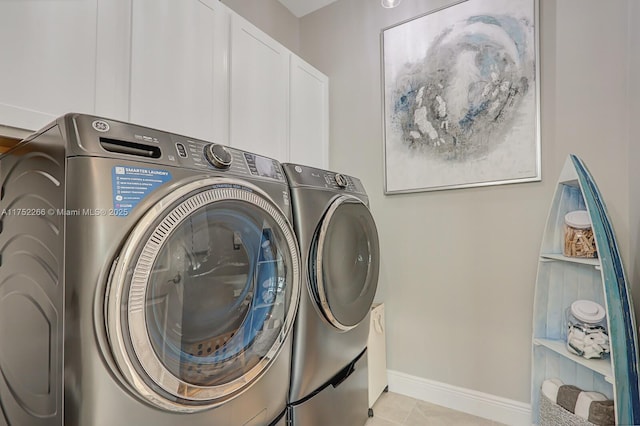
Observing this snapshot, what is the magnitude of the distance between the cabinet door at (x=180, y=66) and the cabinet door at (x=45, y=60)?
0.49 feet

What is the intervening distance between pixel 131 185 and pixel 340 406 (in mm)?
1268

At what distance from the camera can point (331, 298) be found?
1.30 meters

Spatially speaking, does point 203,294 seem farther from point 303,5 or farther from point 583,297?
point 303,5

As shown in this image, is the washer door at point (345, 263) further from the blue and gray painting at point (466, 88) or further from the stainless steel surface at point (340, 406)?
the blue and gray painting at point (466, 88)

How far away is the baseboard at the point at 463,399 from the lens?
171cm

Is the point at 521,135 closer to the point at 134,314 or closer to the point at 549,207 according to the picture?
the point at 549,207

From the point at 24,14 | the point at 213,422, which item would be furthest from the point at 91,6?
the point at 213,422

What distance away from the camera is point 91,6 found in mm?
1076

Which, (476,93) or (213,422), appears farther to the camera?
(476,93)

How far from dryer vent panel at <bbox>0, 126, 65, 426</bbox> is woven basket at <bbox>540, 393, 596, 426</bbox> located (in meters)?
1.76

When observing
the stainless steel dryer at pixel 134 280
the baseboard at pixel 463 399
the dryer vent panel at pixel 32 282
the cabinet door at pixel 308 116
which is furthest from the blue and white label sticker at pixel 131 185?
the baseboard at pixel 463 399

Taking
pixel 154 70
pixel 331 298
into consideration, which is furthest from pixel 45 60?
pixel 331 298

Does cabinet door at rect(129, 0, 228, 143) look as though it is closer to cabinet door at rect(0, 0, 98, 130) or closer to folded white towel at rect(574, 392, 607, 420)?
cabinet door at rect(0, 0, 98, 130)

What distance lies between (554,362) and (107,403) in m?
1.84
